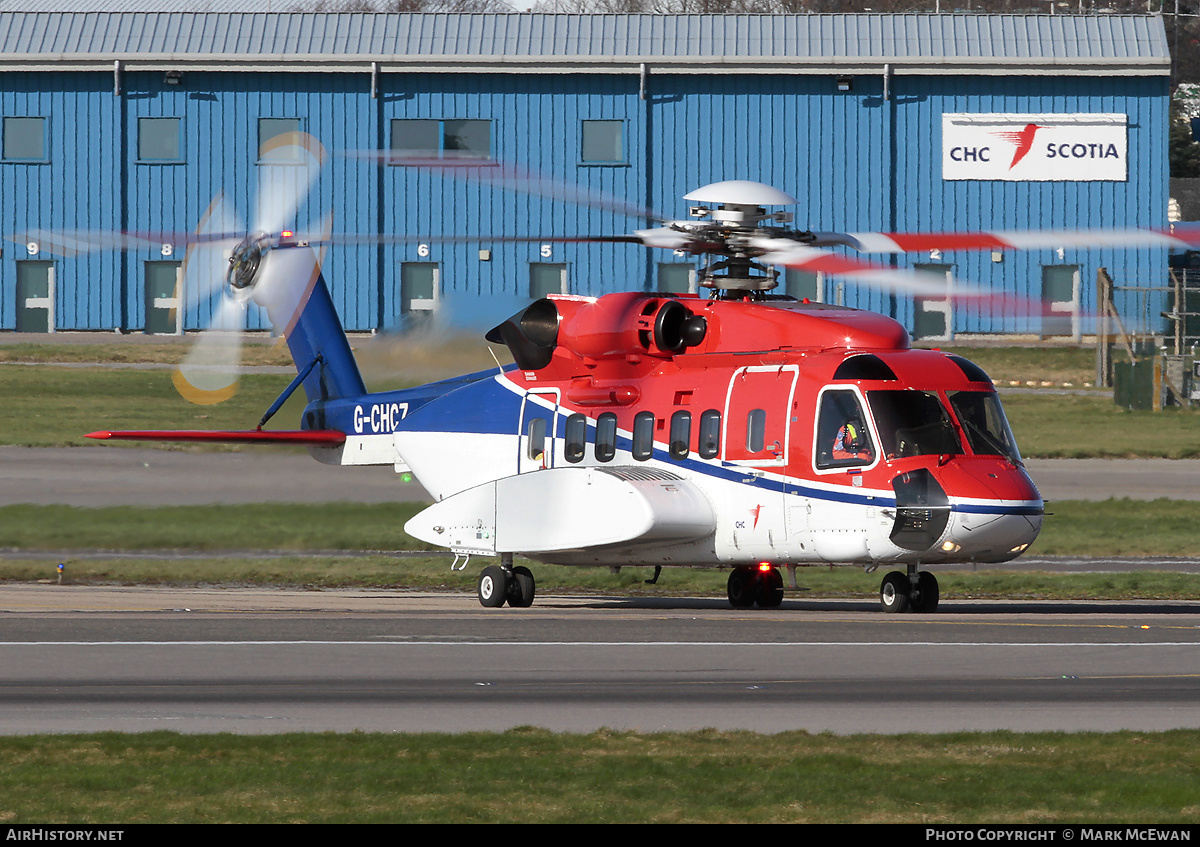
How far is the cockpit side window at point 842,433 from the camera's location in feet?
60.0

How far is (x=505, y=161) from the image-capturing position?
171 feet

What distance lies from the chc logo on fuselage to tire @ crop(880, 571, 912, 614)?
7.18m

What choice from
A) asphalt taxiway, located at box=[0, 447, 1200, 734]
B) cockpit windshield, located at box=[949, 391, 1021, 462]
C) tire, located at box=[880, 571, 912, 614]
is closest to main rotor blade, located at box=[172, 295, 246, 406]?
asphalt taxiway, located at box=[0, 447, 1200, 734]

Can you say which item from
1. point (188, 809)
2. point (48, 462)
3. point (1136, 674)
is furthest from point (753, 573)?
point (48, 462)

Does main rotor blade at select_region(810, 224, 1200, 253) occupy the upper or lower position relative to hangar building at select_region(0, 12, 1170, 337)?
lower

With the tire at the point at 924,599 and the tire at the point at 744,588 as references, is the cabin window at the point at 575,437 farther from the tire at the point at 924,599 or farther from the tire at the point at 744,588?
the tire at the point at 924,599

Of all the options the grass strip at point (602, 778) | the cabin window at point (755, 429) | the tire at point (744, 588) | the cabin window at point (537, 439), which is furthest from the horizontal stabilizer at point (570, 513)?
the grass strip at point (602, 778)

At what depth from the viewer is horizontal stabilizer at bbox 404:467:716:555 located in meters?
19.2

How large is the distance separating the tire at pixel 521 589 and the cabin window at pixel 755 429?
3448 millimetres

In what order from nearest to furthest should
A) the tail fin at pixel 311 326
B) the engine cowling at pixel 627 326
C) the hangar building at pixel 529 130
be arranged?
the engine cowling at pixel 627 326 < the tail fin at pixel 311 326 < the hangar building at pixel 529 130

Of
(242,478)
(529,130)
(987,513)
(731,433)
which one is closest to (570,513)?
(731,433)

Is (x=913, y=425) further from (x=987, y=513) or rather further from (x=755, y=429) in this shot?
(x=755, y=429)

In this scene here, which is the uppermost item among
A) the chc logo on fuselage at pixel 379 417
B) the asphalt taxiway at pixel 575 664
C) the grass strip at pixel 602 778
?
the chc logo on fuselage at pixel 379 417

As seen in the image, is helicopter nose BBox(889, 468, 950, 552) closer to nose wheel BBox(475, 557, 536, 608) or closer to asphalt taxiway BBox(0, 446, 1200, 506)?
nose wheel BBox(475, 557, 536, 608)
